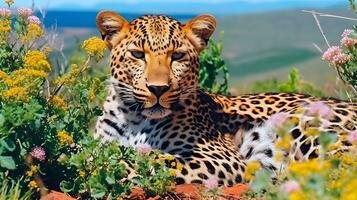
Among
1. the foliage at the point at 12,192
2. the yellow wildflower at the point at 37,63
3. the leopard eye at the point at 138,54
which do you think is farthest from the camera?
the leopard eye at the point at 138,54

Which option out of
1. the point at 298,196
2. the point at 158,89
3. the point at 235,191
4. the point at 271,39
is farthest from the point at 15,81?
the point at 271,39

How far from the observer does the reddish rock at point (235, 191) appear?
273 inches

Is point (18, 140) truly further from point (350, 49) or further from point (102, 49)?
point (350, 49)

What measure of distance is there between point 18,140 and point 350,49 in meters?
2.37

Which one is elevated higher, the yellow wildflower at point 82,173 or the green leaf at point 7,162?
the green leaf at point 7,162

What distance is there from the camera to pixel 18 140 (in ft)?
20.7

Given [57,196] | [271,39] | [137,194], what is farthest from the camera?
[271,39]

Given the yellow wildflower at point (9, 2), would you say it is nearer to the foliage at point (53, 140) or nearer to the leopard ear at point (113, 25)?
the foliage at point (53, 140)

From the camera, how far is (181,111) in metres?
8.08

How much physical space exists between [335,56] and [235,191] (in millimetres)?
1157

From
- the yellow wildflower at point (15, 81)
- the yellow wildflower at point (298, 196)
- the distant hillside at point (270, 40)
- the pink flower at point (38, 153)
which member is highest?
the yellow wildflower at point (298, 196)

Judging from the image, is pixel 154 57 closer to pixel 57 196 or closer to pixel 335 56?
pixel 335 56

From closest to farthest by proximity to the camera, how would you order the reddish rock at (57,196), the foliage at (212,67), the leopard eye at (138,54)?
1. the reddish rock at (57,196)
2. the leopard eye at (138,54)
3. the foliage at (212,67)

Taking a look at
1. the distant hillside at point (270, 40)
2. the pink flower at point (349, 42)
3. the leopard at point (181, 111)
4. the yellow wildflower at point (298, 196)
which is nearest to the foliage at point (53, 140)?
the leopard at point (181, 111)
